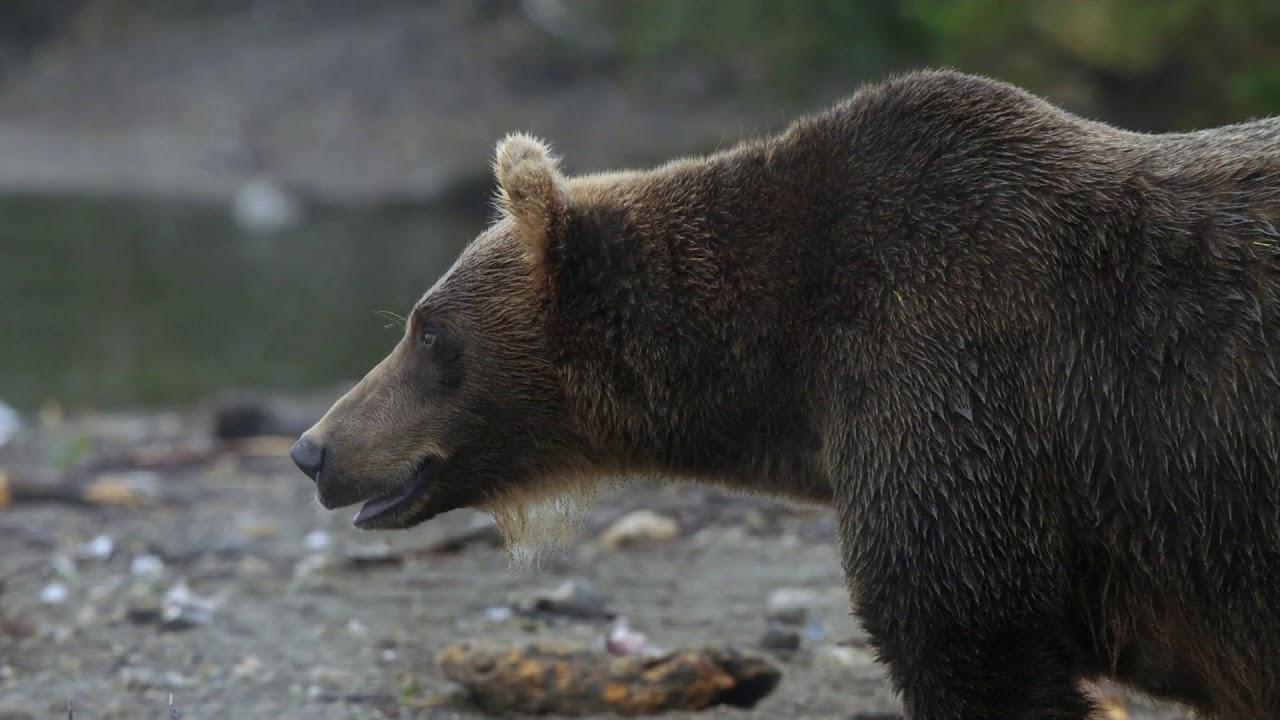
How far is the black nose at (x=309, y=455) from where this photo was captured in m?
4.70

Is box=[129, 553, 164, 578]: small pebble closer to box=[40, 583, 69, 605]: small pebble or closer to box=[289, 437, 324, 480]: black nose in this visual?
box=[40, 583, 69, 605]: small pebble

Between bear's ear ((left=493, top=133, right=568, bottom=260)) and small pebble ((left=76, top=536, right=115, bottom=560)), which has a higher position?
bear's ear ((left=493, top=133, right=568, bottom=260))

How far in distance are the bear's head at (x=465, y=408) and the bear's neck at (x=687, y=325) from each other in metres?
0.10

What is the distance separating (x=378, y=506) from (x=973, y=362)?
182 cm

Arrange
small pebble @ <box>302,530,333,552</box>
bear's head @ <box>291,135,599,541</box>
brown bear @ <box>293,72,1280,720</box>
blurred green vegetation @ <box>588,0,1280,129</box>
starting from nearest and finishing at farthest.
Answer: brown bear @ <box>293,72,1280,720</box>
bear's head @ <box>291,135,599,541</box>
small pebble @ <box>302,530,333,552</box>
blurred green vegetation @ <box>588,0,1280,129</box>

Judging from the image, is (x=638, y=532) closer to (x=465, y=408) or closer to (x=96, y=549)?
(x=96, y=549)

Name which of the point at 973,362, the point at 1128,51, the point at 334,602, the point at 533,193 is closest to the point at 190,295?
the point at 1128,51

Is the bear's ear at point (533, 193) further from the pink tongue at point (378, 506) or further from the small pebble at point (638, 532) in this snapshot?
the small pebble at point (638, 532)

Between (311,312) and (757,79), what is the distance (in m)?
10.5

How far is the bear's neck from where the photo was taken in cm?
434


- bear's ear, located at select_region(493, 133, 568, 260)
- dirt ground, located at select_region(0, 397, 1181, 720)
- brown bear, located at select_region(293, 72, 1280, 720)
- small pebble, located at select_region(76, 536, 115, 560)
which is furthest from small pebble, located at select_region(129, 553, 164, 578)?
bear's ear, located at select_region(493, 133, 568, 260)

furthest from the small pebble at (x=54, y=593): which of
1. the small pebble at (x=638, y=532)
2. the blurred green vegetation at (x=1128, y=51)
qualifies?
the blurred green vegetation at (x=1128, y=51)

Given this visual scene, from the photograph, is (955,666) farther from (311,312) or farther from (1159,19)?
(311,312)

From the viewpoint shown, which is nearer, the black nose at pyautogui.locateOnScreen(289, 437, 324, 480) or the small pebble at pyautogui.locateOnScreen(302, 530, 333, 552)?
the black nose at pyautogui.locateOnScreen(289, 437, 324, 480)
